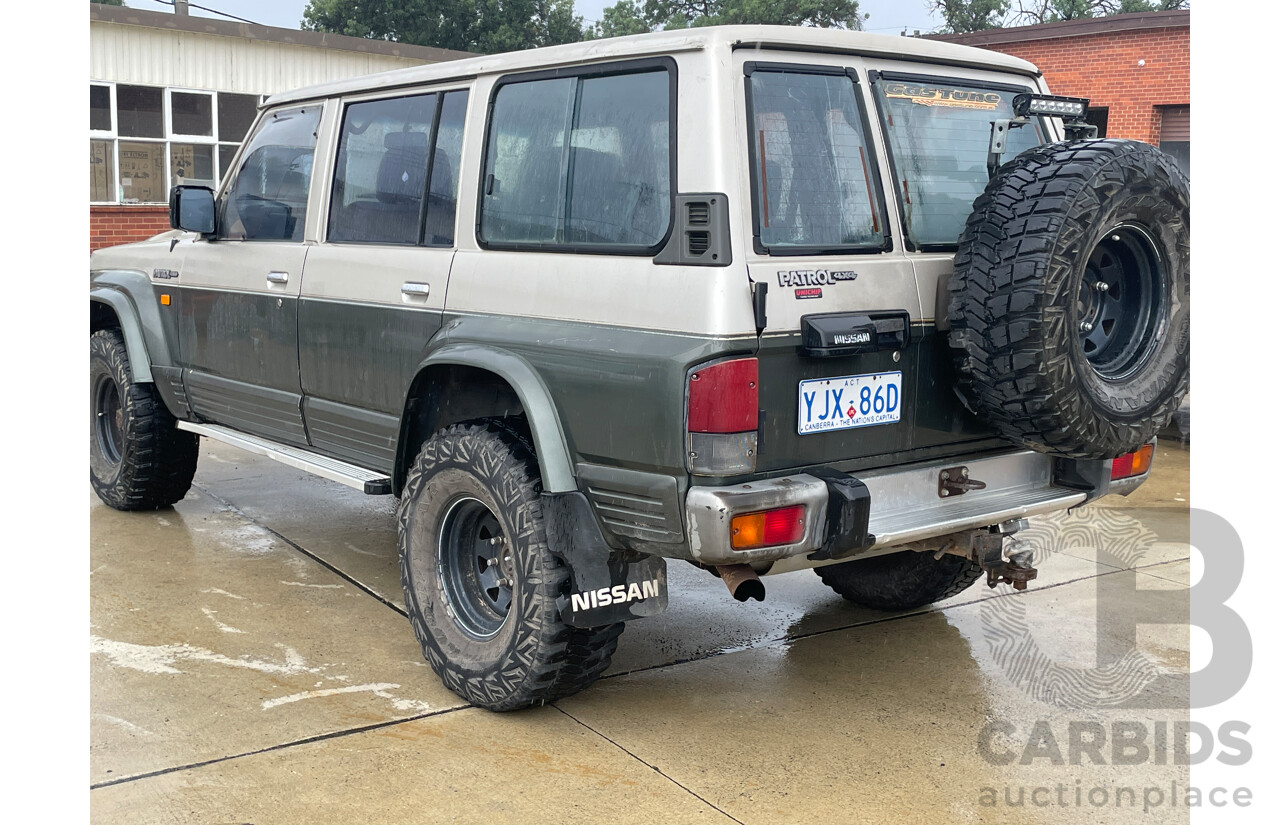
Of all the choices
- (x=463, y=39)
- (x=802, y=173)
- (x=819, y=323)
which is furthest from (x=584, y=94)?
(x=463, y=39)

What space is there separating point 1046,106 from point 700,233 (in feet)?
4.84

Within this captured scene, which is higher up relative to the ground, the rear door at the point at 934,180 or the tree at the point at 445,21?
the tree at the point at 445,21

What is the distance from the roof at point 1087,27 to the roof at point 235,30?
8.97 metres

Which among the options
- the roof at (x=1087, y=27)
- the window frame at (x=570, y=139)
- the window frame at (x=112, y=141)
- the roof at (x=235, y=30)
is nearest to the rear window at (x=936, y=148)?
the window frame at (x=570, y=139)

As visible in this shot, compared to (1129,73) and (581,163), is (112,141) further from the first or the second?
(1129,73)

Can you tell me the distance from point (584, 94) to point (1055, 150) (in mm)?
1480

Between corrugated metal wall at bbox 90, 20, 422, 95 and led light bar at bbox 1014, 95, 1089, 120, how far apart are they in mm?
12703

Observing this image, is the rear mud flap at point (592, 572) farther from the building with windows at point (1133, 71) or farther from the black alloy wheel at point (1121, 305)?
the building with windows at point (1133, 71)

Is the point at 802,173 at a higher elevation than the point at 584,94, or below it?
below

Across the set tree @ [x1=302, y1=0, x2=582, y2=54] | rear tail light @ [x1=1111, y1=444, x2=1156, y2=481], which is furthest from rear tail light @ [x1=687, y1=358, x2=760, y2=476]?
tree @ [x1=302, y1=0, x2=582, y2=54]

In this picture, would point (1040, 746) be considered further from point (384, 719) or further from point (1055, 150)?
point (384, 719)

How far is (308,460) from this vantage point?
4.84 meters

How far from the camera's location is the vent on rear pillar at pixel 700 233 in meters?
3.27

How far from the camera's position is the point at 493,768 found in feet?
11.6
